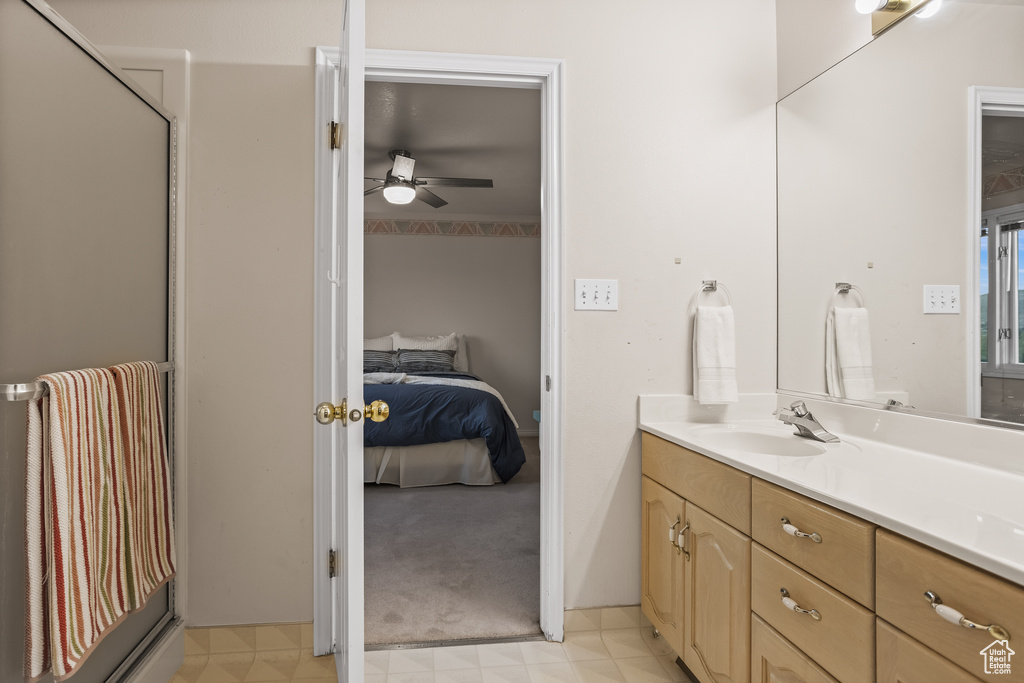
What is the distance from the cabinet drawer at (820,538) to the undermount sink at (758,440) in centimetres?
40

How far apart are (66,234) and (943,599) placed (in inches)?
74.2

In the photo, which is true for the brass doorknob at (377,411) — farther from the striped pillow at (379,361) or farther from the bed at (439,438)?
the striped pillow at (379,361)

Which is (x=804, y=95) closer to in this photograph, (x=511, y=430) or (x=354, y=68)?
(x=354, y=68)

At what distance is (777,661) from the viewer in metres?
1.22

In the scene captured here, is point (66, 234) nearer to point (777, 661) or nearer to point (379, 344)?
point (777, 661)

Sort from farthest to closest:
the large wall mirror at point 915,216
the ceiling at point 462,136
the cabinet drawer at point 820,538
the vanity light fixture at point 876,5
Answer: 1. the ceiling at point 462,136
2. the vanity light fixture at point 876,5
3. the large wall mirror at point 915,216
4. the cabinet drawer at point 820,538

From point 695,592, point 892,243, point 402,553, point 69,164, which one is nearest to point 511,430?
point 402,553

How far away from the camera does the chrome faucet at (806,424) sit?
1.62 metres

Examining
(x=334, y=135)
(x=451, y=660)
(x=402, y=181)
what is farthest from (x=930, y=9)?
(x=402, y=181)

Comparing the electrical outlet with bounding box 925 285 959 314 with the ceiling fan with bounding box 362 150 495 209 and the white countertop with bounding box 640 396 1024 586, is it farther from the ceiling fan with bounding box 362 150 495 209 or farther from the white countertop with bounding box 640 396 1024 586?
the ceiling fan with bounding box 362 150 495 209

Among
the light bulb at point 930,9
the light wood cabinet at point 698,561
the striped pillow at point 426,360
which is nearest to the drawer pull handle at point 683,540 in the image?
the light wood cabinet at point 698,561

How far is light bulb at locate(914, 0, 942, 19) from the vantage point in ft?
4.81

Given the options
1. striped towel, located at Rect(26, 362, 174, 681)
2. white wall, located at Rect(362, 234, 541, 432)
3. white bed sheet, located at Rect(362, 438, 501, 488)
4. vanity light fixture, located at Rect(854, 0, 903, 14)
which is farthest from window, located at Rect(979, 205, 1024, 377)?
white wall, located at Rect(362, 234, 541, 432)

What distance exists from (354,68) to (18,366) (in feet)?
3.19
